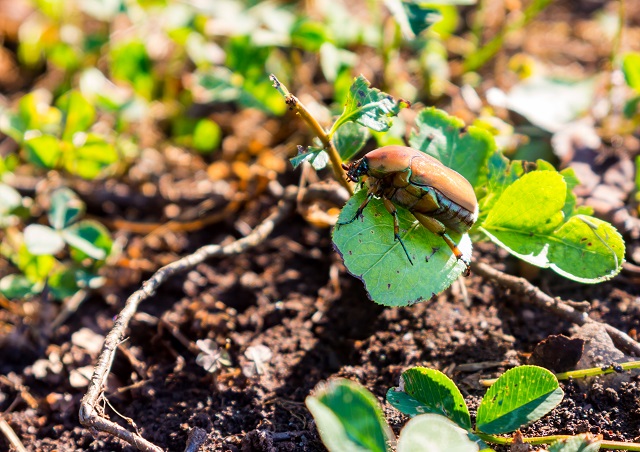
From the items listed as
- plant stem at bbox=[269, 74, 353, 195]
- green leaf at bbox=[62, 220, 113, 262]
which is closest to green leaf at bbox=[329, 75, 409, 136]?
plant stem at bbox=[269, 74, 353, 195]

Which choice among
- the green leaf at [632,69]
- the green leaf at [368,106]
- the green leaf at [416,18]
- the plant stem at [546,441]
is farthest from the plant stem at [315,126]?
the green leaf at [632,69]

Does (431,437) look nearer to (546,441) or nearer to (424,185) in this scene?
(546,441)

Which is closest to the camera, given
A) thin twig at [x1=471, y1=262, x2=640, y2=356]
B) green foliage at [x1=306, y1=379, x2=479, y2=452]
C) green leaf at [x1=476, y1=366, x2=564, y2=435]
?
green foliage at [x1=306, y1=379, x2=479, y2=452]

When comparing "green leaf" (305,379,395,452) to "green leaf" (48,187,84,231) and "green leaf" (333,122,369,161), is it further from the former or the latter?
"green leaf" (48,187,84,231)

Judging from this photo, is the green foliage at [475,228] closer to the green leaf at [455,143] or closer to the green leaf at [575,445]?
the green leaf at [455,143]

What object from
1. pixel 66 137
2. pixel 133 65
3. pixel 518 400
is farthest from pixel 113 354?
pixel 133 65
